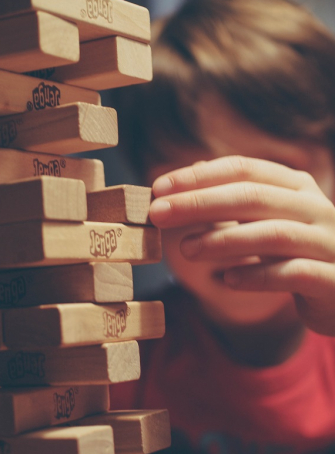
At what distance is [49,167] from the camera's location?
0.65 meters

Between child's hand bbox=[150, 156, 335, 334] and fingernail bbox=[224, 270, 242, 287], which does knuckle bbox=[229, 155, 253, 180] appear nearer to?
child's hand bbox=[150, 156, 335, 334]

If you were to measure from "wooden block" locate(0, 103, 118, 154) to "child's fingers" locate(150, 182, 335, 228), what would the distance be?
0.10 m

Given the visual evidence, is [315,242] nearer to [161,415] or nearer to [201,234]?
[201,234]

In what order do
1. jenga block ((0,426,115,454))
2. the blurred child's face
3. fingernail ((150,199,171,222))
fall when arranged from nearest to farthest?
jenga block ((0,426,115,454)), fingernail ((150,199,171,222)), the blurred child's face

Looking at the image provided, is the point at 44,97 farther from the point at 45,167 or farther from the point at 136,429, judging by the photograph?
the point at 136,429

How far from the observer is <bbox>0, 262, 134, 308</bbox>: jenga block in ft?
1.92

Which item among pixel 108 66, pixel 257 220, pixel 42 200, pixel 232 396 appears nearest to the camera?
pixel 42 200

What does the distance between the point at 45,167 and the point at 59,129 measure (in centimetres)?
5

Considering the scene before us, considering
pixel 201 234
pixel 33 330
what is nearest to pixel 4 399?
pixel 33 330

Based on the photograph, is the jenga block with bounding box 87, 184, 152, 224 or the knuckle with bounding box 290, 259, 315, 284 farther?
the knuckle with bounding box 290, 259, 315, 284

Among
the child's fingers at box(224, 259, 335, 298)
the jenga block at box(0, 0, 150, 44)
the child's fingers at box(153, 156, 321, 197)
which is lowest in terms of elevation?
the child's fingers at box(224, 259, 335, 298)

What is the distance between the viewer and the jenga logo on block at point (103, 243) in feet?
1.94

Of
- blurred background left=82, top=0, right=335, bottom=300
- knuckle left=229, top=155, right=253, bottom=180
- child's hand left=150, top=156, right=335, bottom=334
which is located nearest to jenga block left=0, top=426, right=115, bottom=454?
child's hand left=150, top=156, right=335, bottom=334

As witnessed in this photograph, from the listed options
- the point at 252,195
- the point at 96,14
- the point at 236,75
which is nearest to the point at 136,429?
the point at 252,195
